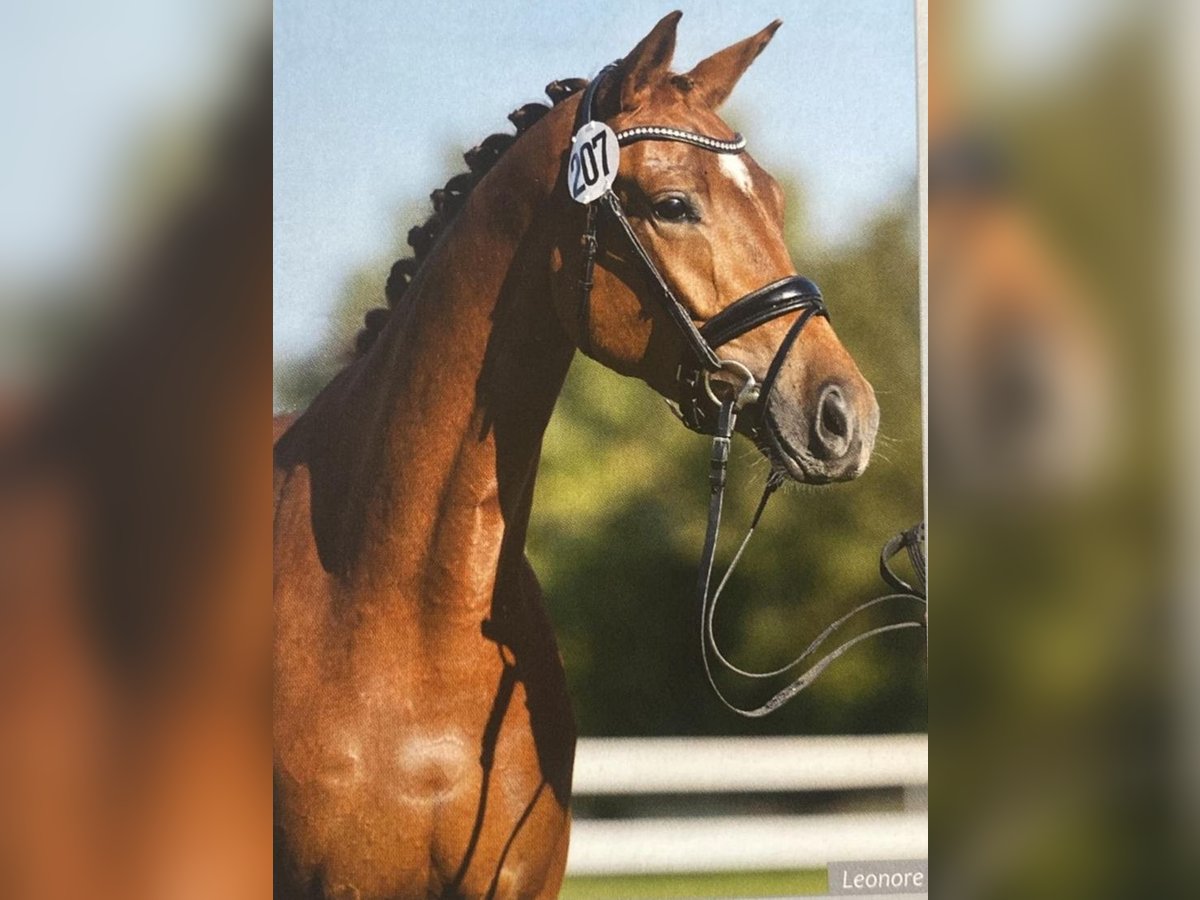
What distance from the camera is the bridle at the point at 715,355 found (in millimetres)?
2312

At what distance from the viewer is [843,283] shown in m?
2.47

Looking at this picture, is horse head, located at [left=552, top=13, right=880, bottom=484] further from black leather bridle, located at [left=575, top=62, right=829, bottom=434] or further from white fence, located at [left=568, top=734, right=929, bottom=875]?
white fence, located at [left=568, top=734, right=929, bottom=875]

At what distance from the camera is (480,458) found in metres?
2.35

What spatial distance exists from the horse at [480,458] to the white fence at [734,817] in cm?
9

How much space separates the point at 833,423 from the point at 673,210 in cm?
59

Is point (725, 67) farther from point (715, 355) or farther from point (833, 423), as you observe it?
point (833, 423)

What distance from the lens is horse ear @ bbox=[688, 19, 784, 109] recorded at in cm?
243

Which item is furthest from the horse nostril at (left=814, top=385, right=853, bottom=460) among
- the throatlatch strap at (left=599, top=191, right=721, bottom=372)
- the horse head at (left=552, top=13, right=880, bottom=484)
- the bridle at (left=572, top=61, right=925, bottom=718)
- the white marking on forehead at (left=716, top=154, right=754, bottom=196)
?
the white marking on forehead at (left=716, top=154, right=754, bottom=196)
